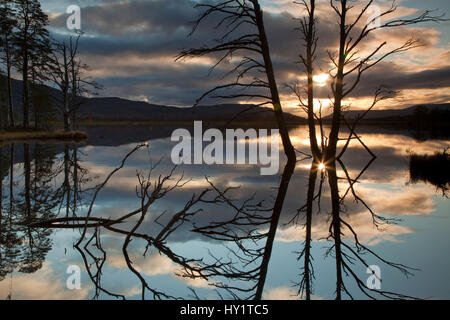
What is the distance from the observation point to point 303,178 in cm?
992

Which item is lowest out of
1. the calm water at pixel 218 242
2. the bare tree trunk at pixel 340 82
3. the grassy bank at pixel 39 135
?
the calm water at pixel 218 242

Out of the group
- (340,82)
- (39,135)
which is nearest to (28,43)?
(39,135)

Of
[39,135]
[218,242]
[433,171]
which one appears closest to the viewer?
[218,242]

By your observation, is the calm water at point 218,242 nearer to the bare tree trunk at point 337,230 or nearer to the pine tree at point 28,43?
the bare tree trunk at point 337,230

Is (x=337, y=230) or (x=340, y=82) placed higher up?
(x=340, y=82)

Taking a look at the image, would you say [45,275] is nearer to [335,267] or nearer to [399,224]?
[335,267]

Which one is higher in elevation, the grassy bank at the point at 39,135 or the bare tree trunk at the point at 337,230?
the grassy bank at the point at 39,135

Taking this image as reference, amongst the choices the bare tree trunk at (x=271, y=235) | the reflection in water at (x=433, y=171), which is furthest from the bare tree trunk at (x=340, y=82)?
the bare tree trunk at (x=271, y=235)

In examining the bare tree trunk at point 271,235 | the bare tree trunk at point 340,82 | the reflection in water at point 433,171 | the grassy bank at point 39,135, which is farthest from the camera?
the grassy bank at point 39,135

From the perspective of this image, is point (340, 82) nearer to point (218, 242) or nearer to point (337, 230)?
point (337, 230)

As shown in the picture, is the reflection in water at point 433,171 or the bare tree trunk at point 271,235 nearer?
the bare tree trunk at point 271,235

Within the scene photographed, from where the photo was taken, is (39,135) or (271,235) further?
(39,135)

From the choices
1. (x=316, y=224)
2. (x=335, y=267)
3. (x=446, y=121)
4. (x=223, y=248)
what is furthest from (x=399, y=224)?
(x=446, y=121)

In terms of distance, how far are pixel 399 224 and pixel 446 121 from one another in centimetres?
9594
